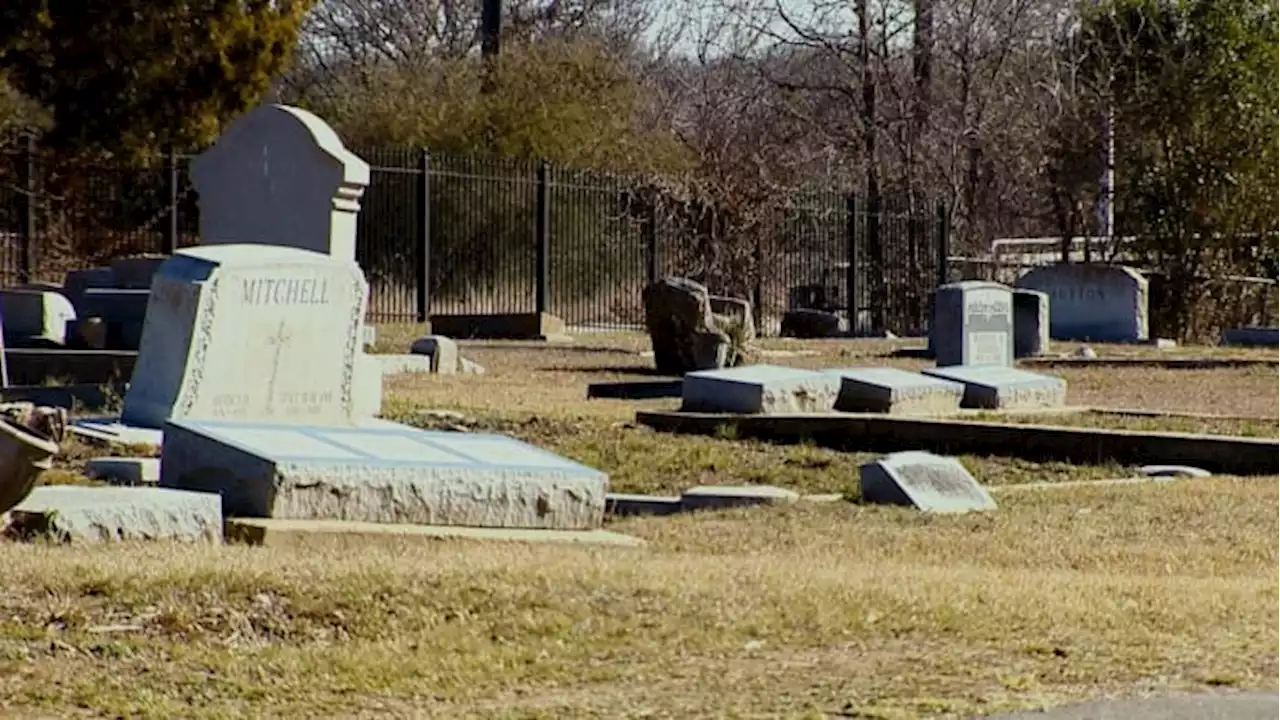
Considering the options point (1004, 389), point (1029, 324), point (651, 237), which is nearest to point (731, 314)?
point (1004, 389)

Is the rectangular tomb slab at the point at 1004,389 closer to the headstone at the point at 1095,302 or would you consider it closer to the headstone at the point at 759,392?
the headstone at the point at 759,392

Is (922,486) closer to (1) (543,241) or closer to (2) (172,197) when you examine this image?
(2) (172,197)

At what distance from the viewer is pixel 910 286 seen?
40.2m

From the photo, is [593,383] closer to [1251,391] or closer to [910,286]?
[1251,391]

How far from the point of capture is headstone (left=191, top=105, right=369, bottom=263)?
18.9m

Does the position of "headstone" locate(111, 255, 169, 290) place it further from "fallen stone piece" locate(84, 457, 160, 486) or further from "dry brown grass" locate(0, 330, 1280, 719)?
"dry brown grass" locate(0, 330, 1280, 719)

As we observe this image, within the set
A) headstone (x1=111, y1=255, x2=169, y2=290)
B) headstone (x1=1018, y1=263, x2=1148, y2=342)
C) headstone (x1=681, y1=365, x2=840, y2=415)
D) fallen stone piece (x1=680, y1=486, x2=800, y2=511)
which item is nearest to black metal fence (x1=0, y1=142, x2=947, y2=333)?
headstone (x1=111, y1=255, x2=169, y2=290)

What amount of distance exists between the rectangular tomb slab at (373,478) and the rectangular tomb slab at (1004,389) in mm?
7877

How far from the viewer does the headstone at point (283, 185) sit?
18.9 metres

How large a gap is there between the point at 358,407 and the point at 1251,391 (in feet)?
37.4

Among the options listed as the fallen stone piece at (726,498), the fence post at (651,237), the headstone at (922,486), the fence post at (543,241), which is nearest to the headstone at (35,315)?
the fallen stone piece at (726,498)

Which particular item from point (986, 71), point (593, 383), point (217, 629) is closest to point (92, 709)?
point (217, 629)

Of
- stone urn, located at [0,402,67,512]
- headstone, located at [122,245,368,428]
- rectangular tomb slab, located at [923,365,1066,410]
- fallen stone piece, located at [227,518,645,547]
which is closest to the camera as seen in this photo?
stone urn, located at [0,402,67,512]

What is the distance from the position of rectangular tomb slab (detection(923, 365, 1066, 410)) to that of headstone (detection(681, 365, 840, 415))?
4.92ft
